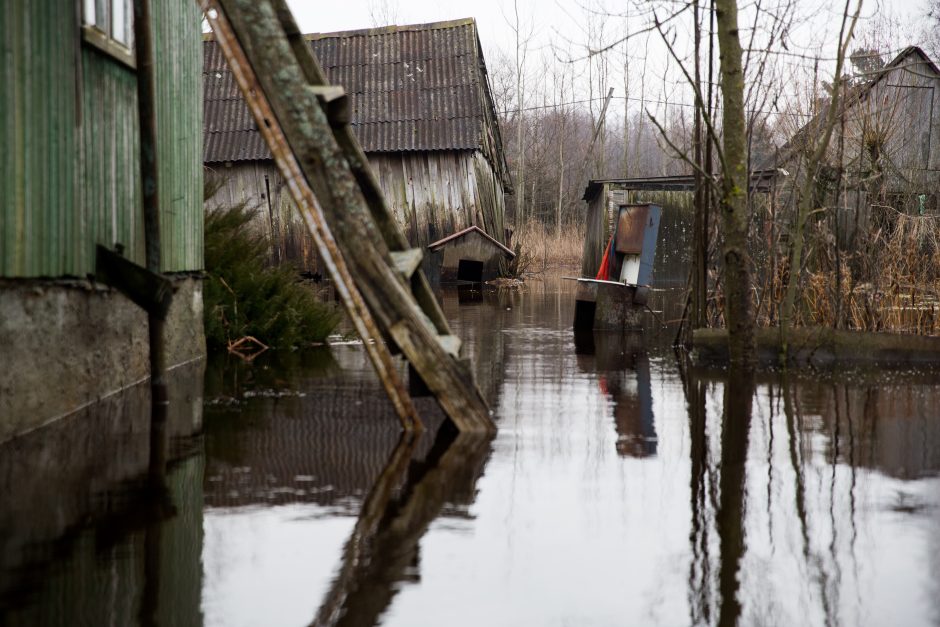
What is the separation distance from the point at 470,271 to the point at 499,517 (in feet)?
76.2

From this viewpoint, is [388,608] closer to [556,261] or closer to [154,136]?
[154,136]

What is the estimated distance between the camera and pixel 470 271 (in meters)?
27.5

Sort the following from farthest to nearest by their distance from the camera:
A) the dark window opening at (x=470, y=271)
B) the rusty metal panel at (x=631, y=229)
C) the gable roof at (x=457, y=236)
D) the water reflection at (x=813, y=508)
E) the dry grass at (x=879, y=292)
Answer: the dark window opening at (x=470, y=271) < the gable roof at (x=457, y=236) < the rusty metal panel at (x=631, y=229) < the dry grass at (x=879, y=292) < the water reflection at (x=813, y=508)

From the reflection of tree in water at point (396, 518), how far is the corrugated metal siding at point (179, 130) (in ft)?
13.1

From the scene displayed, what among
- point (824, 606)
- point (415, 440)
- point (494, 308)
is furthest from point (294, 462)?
point (494, 308)

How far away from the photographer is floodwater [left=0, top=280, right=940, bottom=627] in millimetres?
3295

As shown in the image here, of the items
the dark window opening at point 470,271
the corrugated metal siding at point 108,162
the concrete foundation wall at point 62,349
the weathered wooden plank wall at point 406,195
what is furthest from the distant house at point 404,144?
the concrete foundation wall at point 62,349

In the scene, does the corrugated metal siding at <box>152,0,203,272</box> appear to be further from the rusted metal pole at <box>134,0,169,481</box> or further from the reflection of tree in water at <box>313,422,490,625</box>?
the reflection of tree in water at <box>313,422,490,625</box>

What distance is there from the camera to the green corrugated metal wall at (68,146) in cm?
577

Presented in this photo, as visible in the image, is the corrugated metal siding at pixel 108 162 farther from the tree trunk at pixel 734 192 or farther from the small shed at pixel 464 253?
the small shed at pixel 464 253

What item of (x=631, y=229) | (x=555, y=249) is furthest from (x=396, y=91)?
(x=555, y=249)

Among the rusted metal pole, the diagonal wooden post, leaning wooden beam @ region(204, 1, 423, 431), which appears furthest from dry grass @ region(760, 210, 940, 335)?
the rusted metal pole

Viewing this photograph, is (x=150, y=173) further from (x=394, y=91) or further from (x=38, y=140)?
(x=394, y=91)

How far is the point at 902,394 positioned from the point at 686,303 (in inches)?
149
